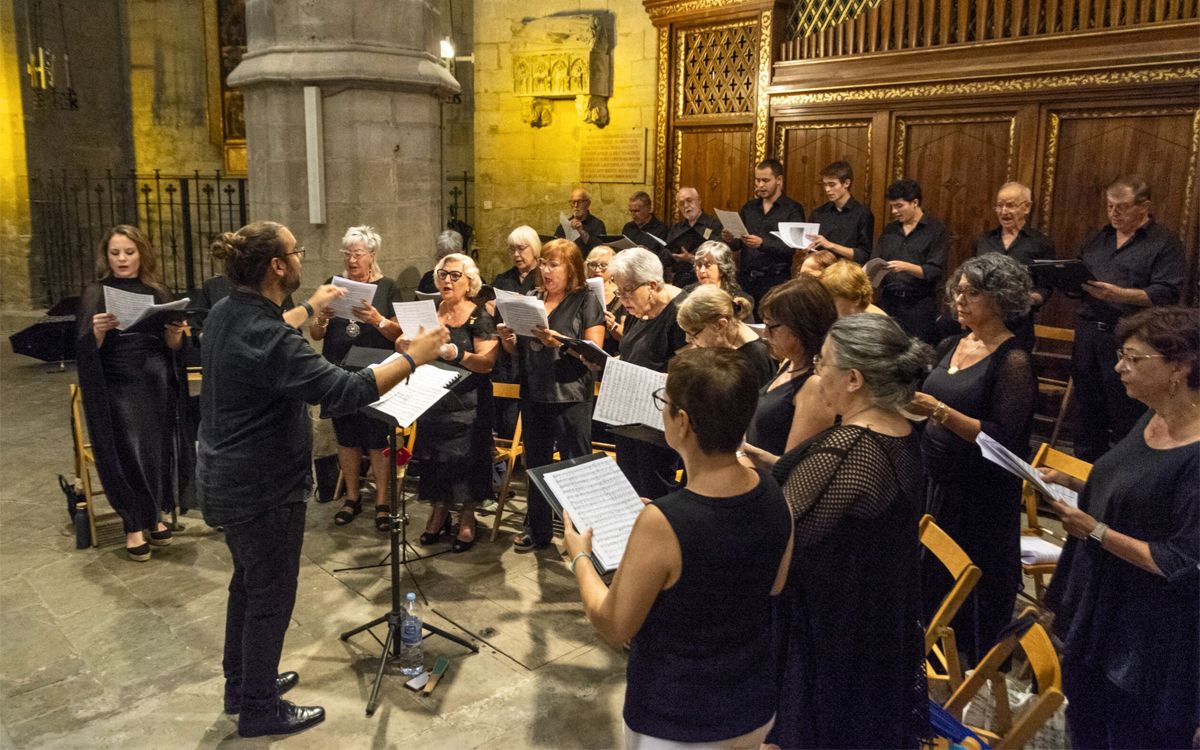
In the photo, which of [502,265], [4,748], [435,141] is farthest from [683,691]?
[502,265]

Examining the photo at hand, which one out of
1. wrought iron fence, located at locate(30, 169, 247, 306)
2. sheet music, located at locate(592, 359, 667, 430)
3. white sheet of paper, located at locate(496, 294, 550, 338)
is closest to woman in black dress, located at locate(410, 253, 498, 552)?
white sheet of paper, located at locate(496, 294, 550, 338)

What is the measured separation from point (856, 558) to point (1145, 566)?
84 centimetres

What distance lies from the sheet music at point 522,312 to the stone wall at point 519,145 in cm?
572

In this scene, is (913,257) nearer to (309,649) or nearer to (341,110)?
(341,110)

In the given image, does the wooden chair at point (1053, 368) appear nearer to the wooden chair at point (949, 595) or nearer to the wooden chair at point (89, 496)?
the wooden chair at point (949, 595)

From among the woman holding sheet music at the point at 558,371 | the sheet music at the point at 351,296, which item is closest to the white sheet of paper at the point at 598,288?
the woman holding sheet music at the point at 558,371

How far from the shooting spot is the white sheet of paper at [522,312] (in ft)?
14.7

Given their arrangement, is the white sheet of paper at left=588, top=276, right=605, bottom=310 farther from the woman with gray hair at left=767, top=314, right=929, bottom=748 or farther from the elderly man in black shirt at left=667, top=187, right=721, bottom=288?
the woman with gray hair at left=767, top=314, right=929, bottom=748

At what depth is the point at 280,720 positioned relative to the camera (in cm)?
340

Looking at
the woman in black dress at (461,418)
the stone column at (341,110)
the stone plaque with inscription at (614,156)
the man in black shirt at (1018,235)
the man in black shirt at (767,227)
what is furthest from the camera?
the stone plaque with inscription at (614,156)

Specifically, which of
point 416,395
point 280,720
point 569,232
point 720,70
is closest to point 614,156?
point 720,70

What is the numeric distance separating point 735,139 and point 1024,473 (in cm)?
672

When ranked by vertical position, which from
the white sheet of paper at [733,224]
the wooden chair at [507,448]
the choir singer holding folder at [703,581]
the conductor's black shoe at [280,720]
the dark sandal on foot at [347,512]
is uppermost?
the white sheet of paper at [733,224]

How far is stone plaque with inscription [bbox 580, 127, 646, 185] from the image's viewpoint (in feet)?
32.9
